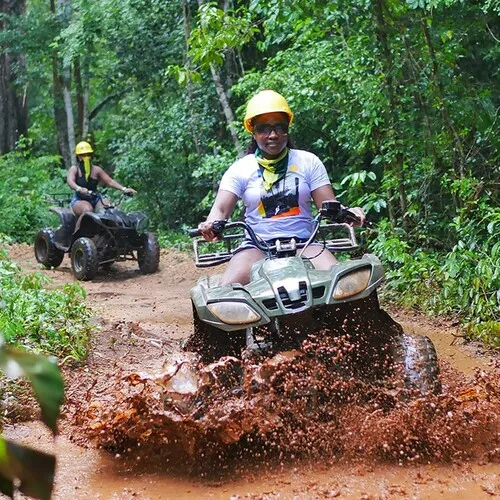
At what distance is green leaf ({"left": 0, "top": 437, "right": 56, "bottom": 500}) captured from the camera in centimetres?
72

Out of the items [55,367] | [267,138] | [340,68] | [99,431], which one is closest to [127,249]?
[340,68]

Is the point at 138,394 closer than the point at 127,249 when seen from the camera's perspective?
Yes

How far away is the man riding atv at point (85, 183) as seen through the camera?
11.7 meters

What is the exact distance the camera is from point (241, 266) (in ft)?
15.0

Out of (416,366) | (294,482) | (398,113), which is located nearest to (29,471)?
(294,482)

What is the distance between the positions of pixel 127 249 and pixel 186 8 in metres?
6.03

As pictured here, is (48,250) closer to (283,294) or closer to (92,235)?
(92,235)

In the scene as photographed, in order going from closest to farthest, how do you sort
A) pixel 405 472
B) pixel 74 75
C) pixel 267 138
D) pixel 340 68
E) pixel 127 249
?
pixel 405 472 → pixel 267 138 → pixel 340 68 → pixel 127 249 → pixel 74 75

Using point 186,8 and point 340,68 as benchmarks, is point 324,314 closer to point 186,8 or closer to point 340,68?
point 340,68

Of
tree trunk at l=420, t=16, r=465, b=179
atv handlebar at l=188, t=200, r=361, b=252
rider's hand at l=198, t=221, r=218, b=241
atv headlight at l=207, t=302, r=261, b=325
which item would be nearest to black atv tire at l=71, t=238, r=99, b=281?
tree trunk at l=420, t=16, r=465, b=179

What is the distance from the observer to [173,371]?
3783 mm

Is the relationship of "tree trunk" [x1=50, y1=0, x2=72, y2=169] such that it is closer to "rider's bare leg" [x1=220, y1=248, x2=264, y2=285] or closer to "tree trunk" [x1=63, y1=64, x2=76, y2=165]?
"tree trunk" [x1=63, y1=64, x2=76, y2=165]

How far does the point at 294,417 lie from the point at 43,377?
2998 millimetres

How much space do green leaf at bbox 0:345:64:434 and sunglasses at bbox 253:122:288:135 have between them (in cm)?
440
